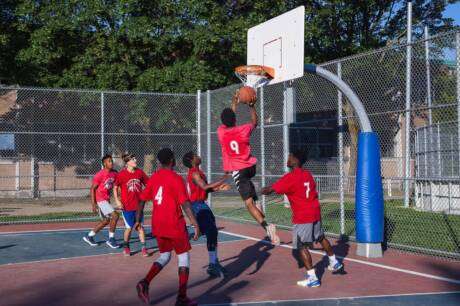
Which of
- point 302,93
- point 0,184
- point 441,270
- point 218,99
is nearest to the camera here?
point 441,270

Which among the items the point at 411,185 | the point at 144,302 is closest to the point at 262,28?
the point at 144,302

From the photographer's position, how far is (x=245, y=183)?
27.6ft

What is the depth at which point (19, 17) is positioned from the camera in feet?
76.5

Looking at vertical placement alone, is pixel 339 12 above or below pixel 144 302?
above

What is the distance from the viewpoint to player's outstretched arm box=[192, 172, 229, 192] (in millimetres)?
7902

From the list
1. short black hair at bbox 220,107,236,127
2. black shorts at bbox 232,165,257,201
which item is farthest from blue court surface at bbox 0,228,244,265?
short black hair at bbox 220,107,236,127

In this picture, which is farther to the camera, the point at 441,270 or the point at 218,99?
the point at 218,99

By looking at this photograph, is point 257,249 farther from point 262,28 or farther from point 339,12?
point 339,12

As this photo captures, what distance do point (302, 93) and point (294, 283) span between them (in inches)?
339

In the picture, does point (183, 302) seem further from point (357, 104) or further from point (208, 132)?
point (208, 132)

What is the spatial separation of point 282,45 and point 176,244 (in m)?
5.62

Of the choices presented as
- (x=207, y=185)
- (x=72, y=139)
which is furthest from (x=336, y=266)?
(x=72, y=139)

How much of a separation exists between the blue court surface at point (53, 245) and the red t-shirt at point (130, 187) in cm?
103

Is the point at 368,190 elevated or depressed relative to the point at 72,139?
depressed
